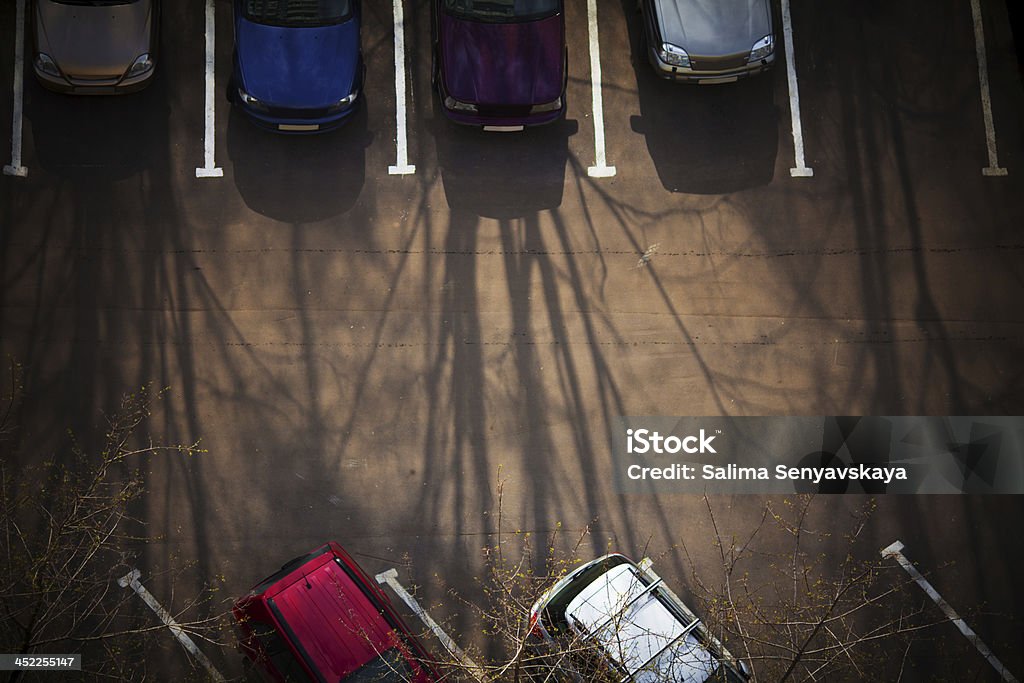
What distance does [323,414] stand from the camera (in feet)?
44.5

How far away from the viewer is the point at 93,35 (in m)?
13.6

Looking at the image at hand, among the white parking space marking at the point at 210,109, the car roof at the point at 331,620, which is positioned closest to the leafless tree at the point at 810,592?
the car roof at the point at 331,620

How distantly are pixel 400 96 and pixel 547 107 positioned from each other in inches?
89.2

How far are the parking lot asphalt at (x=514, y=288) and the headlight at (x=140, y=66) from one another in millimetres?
576

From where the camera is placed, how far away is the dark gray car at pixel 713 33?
14008mm

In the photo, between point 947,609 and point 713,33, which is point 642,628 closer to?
point 947,609

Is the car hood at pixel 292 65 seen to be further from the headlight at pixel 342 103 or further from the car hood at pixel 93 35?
the car hood at pixel 93 35

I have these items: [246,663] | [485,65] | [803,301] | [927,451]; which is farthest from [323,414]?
[927,451]

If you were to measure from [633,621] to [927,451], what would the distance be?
16.6 ft

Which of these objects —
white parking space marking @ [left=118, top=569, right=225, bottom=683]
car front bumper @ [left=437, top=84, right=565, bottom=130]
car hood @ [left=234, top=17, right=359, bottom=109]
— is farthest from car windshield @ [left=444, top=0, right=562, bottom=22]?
white parking space marking @ [left=118, top=569, right=225, bottom=683]

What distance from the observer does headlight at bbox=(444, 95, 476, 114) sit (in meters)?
13.8

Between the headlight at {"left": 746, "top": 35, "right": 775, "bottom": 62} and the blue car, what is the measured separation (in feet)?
18.6

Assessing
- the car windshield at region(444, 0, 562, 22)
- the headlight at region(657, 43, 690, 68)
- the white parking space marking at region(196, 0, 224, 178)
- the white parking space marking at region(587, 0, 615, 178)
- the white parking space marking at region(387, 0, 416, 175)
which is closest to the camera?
the car windshield at region(444, 0, 562, 22)

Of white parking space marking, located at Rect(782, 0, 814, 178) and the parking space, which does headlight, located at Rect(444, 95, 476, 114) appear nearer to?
the parking space
